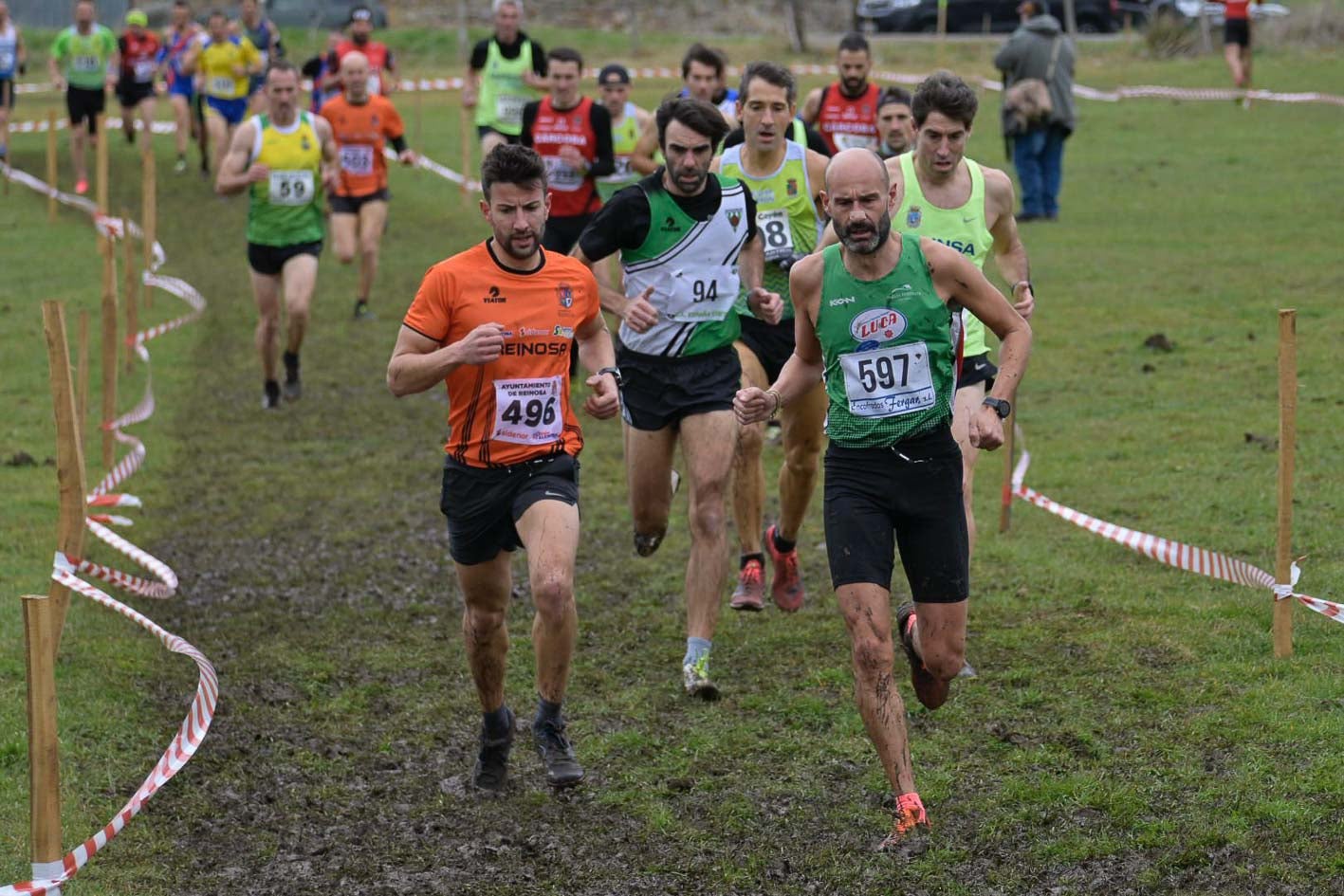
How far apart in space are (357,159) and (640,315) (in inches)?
336

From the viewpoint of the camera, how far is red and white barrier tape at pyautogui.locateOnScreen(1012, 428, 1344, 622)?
7020mm

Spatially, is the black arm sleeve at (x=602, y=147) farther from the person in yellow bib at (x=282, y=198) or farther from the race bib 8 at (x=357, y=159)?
the race bib 8 at (x=357, y=159)

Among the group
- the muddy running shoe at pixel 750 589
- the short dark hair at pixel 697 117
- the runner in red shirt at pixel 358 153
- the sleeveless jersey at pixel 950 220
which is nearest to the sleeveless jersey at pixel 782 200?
the short dark hair at pixel 697 117

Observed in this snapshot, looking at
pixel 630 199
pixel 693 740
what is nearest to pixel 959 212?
pixel 630 199

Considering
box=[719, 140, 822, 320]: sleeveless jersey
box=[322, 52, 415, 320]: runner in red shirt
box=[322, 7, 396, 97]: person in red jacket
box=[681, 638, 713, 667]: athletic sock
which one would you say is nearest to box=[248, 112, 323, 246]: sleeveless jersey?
box=[322, 52, 415, 320]: runner in red shirt

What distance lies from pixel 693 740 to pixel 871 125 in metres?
6.45

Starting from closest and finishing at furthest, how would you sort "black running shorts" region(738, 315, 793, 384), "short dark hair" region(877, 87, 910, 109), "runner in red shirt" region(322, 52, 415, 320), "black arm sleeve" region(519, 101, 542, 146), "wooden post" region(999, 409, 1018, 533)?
"black running shorts" region(738, 315, 793, 384) → "wooden post" region(999, 409, 1018, 533) → "short dark hair" region(877, 87, 910, 109) → "black arm sleeve" region(519, 101, 542, 146) → "runner in red shirt" region(322, 52, 415, 320)

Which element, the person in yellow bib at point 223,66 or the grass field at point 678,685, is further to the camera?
the person in yellow bib at point 223,66

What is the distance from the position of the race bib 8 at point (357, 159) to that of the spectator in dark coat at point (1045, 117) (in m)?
7.22

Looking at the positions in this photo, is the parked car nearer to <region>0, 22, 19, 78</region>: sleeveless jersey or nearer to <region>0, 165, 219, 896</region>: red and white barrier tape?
<region>0, 22, 19, 78</region>: sleeveless jersey

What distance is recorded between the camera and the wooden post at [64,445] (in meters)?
6.02

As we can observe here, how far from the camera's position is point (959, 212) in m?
7.08

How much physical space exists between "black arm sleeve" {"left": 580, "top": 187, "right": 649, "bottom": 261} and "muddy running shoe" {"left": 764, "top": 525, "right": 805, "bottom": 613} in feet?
5.91

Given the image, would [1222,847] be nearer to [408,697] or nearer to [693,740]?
[693,740]
